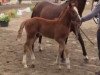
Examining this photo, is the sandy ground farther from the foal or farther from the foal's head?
the foal's head

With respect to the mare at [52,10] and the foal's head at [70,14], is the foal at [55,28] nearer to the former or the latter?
Answer: the foal's head at [70,14]

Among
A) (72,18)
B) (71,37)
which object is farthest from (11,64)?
(71,37)

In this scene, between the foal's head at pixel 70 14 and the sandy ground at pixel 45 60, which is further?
the sandy ground at pixel 45 60

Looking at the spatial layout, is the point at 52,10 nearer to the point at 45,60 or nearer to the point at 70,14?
the point at 45,60

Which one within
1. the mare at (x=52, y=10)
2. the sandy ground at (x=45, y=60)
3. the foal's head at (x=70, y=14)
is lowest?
the sandy ground at (x=45, y=60)

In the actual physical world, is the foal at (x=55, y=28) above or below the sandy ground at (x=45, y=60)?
above

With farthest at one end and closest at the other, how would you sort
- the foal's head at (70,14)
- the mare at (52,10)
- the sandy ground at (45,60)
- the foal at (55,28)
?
the mare at (52,10) < the sandy ground at (45,60) < the foal at (55,28) < the foal's head at (70,14)

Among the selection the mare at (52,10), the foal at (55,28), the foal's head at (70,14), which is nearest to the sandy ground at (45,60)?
the foal at (55,28)

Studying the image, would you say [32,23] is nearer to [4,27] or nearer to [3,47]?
[3,47]

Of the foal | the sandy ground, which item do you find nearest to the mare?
the sandy ground

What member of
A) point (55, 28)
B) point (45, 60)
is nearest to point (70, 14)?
point (55, 28)

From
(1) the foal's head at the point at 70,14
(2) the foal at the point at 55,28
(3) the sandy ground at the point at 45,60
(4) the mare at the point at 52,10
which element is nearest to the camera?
(1) the foal's head at the point at 70,14

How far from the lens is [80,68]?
25.5ft

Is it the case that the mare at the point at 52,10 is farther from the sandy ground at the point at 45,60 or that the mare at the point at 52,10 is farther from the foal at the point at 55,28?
the foal at the point at 55,28
